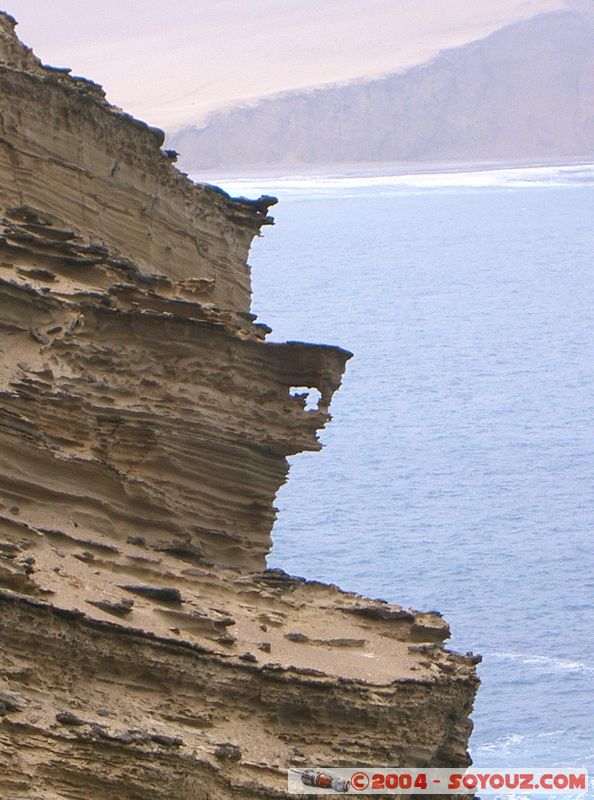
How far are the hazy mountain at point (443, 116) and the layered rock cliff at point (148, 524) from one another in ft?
374

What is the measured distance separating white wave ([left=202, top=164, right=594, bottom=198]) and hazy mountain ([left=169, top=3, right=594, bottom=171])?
51.3ft

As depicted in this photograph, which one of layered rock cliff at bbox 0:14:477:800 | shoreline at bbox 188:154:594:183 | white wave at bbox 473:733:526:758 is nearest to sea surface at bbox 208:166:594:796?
white wave at bbox 473:733:526:758

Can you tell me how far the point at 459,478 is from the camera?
33.9m

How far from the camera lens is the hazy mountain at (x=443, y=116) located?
129000 millimetres

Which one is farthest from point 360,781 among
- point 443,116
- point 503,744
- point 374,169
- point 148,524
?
point 443,116

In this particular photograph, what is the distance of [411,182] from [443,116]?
27584 mm

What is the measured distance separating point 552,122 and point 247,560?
408ft

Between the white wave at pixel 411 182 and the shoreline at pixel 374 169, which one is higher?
the shoreline at pixel 374 169

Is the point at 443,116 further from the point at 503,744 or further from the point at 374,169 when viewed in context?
the point at 503,744

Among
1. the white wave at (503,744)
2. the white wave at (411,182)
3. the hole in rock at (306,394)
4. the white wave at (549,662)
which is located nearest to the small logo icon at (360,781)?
the hole in rock at (306,394)

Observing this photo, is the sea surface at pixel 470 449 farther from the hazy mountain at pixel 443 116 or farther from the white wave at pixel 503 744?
the hazy mountain at pixel 443 116

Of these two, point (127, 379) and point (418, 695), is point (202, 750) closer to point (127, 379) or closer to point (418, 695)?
point (418, 695)

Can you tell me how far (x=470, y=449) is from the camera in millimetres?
36344

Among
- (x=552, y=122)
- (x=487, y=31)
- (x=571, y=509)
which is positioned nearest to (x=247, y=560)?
(x=571, y=509)
